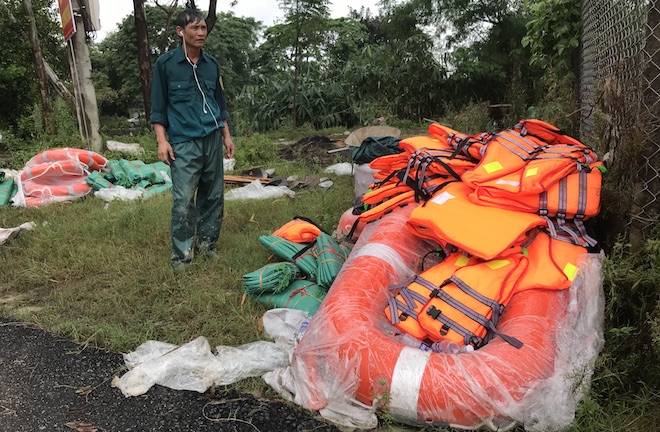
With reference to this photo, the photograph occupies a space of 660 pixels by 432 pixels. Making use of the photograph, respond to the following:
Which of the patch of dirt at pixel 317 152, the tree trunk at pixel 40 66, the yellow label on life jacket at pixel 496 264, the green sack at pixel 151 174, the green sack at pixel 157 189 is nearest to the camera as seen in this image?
the yellow label on life jacket at pixel 496 264

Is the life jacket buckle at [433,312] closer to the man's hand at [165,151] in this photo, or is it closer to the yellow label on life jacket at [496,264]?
the yellow label on life jacket at [496,264]

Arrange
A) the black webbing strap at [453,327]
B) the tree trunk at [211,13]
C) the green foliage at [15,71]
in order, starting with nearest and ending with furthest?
the black webbing strap at [453,327] → the tree trunk at [211,13] → the green foliage at [15,71]

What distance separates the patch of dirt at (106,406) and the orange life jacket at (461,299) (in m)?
0.67

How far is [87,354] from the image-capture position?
2.94m

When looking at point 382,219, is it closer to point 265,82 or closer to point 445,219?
point 445,219

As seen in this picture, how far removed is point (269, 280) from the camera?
3369 mm

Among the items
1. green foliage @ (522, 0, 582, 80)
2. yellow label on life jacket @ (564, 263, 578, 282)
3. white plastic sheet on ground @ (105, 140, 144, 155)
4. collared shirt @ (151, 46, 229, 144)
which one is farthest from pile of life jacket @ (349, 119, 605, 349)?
white plastic sheet on ground @ (105, 140, 144, 155)

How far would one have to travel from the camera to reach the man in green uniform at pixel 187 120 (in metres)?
3.72

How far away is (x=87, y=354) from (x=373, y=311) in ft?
5.46

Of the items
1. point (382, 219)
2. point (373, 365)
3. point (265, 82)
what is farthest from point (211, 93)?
point (265, 82)

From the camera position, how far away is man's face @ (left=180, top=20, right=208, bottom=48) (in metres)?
3.65

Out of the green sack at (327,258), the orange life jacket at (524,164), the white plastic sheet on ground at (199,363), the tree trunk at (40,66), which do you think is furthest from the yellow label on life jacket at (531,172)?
the tree trunk at (40,66)

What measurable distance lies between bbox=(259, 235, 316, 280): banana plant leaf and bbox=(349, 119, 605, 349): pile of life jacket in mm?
553

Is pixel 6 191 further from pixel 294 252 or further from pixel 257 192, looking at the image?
pixel 294 252
